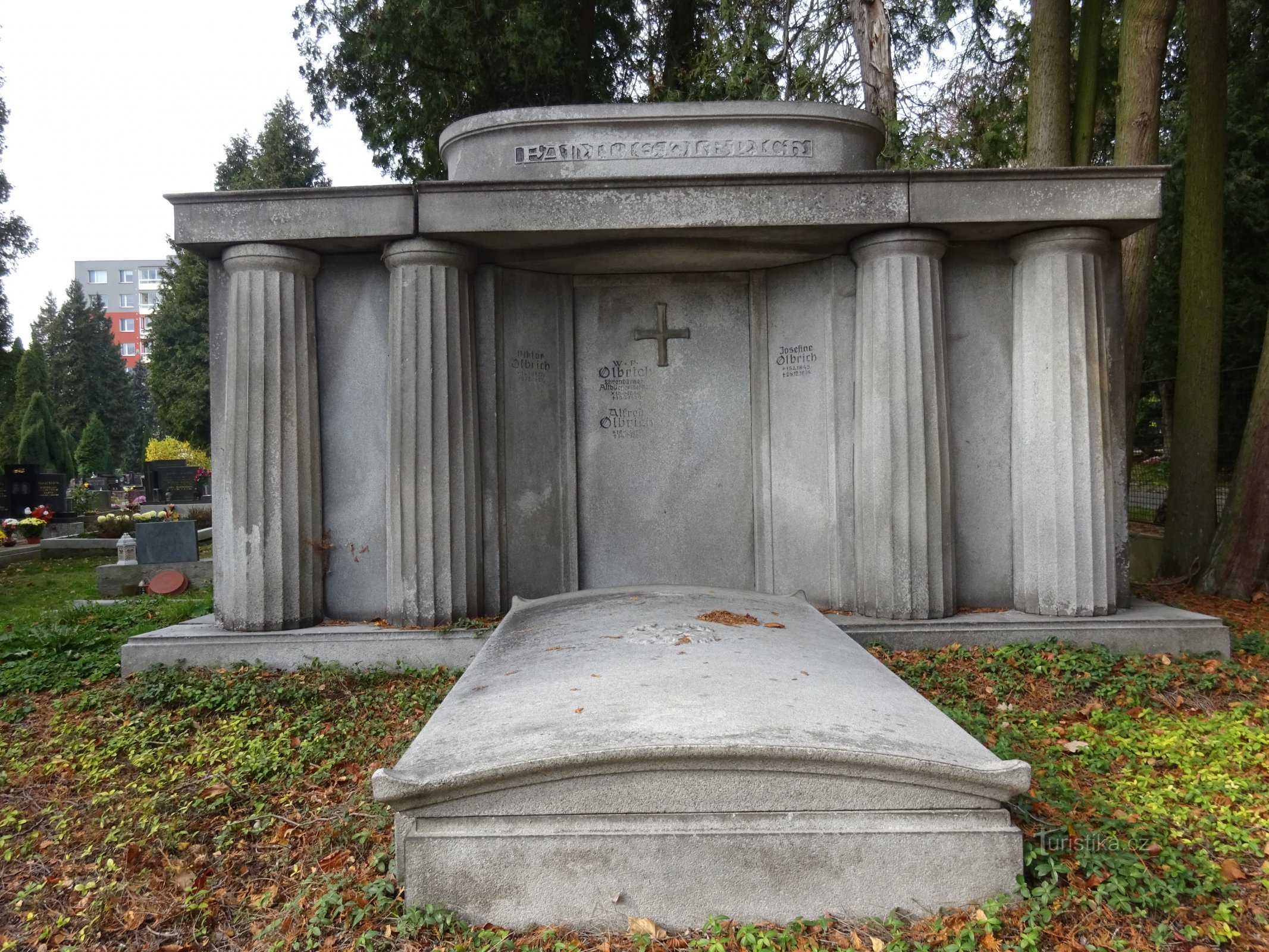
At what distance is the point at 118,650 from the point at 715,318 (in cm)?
461

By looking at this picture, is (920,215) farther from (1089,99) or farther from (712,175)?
(1089,99)

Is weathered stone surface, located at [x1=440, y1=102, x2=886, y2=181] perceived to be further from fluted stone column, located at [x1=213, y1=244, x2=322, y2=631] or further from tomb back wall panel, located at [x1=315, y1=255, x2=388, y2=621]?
fluted stone column, located at [x1=213, y1=244, x2=322, y2=631]

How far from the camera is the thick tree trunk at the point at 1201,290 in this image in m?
7.60

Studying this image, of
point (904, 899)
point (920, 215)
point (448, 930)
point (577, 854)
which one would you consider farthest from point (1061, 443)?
point (448, 930)

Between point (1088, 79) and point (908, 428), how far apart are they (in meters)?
4.92

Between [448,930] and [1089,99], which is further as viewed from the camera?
[1089,99]

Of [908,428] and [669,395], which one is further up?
[669,395]

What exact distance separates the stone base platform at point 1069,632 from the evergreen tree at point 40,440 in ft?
101

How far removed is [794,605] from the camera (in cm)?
527

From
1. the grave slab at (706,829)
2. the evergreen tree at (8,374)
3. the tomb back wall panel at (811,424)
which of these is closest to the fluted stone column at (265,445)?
the tomb back wall panel at (811,424)

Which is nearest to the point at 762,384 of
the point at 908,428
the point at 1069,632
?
the point at 908,428

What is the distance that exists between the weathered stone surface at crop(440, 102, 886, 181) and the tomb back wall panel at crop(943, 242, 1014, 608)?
1.14m

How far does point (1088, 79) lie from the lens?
26.8 ft

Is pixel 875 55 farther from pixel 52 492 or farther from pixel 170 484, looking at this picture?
pixel 52 492
